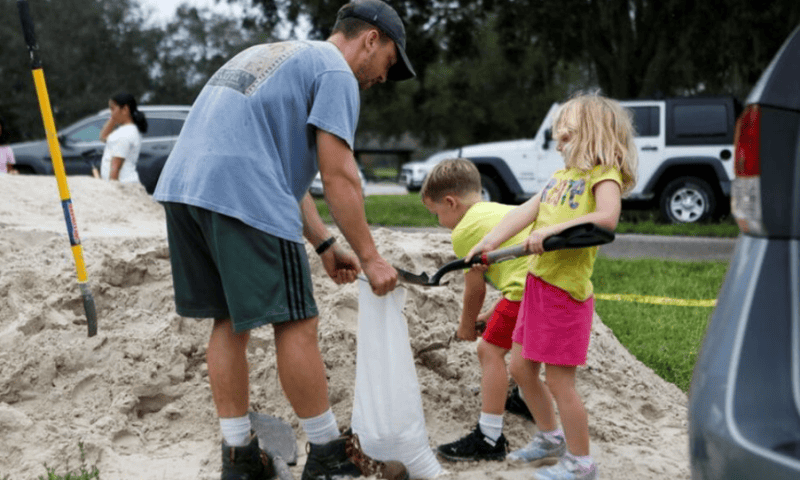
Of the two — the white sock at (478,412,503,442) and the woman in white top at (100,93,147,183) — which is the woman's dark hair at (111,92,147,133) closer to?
the woman in white top at (100,93,147,183)

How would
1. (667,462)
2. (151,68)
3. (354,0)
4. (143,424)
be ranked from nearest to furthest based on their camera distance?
(354,0), (667,462), (143,424), (151,68)

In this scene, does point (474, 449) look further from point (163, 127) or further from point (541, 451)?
point (163, 127)

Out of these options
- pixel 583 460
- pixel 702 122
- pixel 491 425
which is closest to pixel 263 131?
pixel 491 425

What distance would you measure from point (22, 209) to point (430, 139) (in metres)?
40.3

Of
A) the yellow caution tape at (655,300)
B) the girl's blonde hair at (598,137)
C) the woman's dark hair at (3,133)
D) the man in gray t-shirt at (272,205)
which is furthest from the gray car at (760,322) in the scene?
the woman's dark hair at (3,133)

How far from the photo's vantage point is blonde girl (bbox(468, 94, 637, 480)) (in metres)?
3.07

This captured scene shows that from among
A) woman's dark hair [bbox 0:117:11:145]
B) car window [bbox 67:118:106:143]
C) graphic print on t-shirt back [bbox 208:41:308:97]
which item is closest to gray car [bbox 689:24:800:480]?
graphic print on t-shirt back [bbox 208:41:308:97]

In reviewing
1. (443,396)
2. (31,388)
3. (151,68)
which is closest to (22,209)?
(31,388)

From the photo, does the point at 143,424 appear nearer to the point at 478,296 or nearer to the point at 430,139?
the point at 478,296

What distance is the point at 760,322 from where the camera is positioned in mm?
1750

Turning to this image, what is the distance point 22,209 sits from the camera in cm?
611

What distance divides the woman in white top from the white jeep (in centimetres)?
704

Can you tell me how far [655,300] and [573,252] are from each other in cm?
406

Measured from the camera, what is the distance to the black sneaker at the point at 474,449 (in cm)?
344
